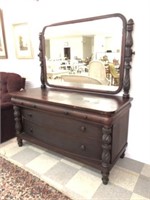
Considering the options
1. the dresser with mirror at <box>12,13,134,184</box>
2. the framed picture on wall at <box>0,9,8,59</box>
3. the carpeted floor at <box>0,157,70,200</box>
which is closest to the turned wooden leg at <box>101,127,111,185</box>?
the dresser with mirror at <box>12,13,134,184</box>

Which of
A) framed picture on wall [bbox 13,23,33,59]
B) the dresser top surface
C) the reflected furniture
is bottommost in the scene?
the dresser top surface

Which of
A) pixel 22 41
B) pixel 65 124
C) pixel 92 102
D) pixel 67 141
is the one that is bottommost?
pixel 67 141

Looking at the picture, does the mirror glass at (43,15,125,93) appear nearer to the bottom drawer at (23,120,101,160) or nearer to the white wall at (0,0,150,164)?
the white wall at (0,0,150,164)

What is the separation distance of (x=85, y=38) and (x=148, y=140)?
1345 millimetres

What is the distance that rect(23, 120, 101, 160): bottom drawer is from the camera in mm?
1609

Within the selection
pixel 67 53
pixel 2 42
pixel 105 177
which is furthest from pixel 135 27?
pixel 2 42

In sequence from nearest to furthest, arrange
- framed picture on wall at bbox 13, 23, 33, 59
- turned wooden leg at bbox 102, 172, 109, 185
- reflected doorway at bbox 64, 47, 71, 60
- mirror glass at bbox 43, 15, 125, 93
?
turned wooden leg at bbox 102, 172, 109, 185, mirror glass at bbox 43, 15, 125, 93, reflected doorway at bbox 64, 47, 71, 60, framed picture on wall at bbox 13, 23, 33, 59

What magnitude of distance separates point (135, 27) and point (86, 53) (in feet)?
1.92

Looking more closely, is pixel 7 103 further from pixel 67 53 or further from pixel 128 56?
pixel 128 56

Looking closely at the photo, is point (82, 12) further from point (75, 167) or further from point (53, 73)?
point (75, 167)

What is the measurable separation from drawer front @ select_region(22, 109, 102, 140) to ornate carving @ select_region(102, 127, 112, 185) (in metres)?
0.08

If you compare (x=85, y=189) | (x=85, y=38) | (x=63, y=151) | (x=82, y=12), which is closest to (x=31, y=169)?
(x=63, y=151)

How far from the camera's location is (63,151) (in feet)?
5.99

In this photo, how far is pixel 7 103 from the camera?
7.84 ft
